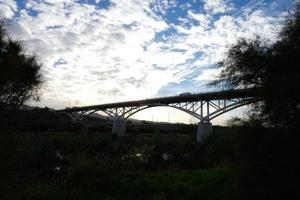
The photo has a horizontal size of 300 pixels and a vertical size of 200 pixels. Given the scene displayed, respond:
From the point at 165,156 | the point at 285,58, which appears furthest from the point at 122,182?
the point at 165,156

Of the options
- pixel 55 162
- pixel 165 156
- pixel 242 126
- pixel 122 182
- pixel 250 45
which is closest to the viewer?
pixel 242 126

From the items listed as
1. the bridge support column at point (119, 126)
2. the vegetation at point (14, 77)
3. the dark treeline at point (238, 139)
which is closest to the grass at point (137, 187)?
the dark treeline at point (238, 139)

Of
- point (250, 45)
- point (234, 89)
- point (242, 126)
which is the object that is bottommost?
point (242, 126)

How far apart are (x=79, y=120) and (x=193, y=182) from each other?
3392 inches

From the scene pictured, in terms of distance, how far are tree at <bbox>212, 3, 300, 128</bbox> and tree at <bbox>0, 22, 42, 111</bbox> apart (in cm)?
625

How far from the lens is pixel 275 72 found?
30.1 ft

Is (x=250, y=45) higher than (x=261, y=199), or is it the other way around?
(x=250, y=45)

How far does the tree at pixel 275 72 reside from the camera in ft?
27.5

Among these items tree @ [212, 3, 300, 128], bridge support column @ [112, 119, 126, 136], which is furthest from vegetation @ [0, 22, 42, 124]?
bridge support column @ [112, 119, 126, 136]

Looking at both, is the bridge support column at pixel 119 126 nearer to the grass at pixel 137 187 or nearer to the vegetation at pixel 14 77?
the grass at pixel 137 187

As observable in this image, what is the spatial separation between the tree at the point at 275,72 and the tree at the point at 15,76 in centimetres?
625

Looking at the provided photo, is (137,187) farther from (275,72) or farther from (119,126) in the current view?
(119,126)

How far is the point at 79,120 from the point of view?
9694 centimetres

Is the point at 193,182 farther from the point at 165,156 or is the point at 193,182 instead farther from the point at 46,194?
the point at 165,156
